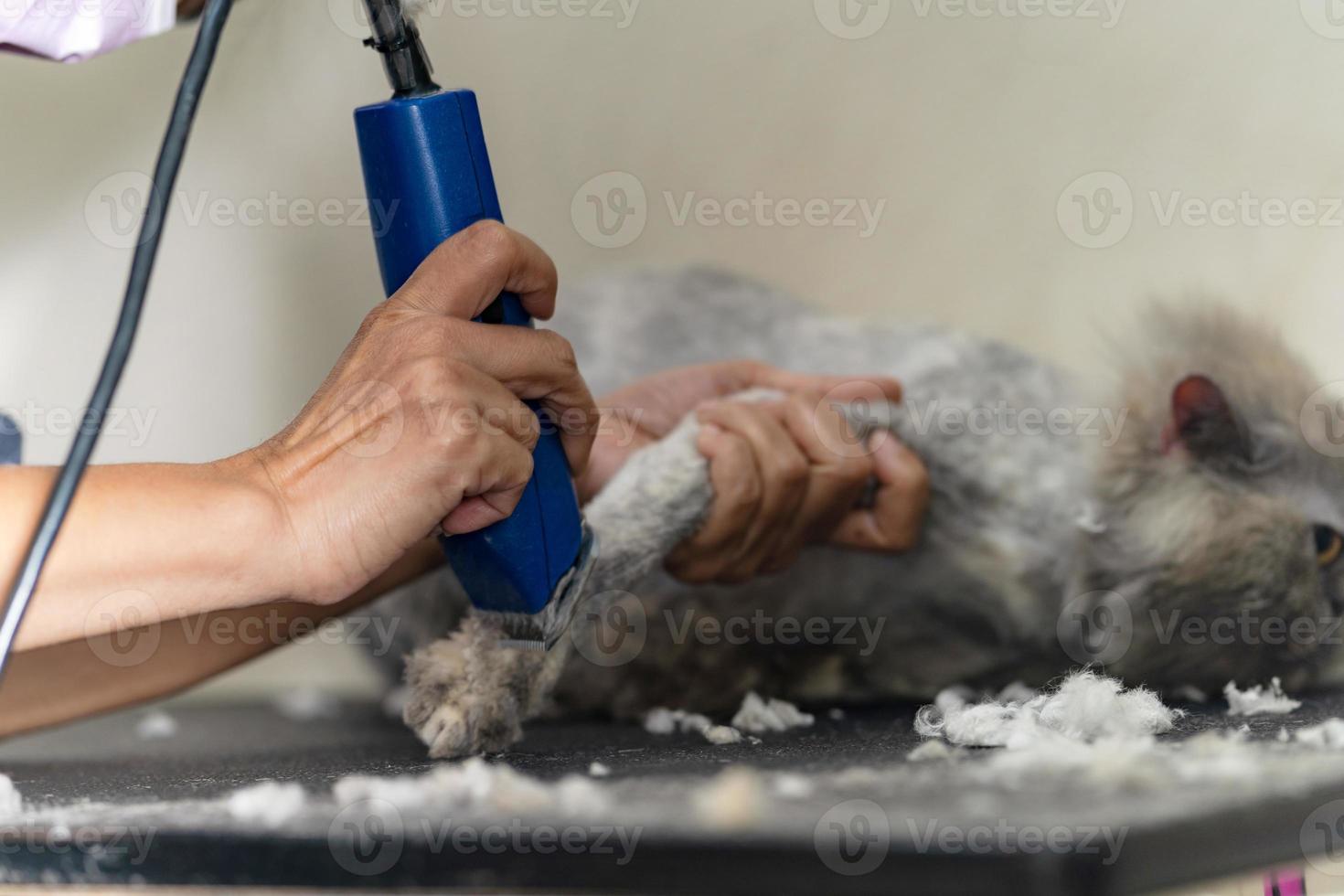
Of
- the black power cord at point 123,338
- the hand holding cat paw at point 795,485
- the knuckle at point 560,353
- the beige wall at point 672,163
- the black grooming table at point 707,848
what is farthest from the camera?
the beige wall at point 672,163

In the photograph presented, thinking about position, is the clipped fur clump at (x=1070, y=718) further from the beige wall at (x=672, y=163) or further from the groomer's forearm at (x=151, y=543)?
the beige wall at (x=672, y=163)

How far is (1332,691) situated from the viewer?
2.35ft

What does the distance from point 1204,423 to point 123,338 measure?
74cm

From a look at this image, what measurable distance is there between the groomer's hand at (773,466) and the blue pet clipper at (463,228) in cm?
17

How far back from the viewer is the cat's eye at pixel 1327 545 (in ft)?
2.56

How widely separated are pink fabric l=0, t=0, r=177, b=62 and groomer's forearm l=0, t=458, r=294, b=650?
261 mm

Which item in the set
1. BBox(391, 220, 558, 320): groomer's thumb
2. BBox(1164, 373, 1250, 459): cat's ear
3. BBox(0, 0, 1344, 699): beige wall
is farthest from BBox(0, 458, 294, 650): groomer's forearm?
BBox(1164, 373, 1250, 459): cat's ear

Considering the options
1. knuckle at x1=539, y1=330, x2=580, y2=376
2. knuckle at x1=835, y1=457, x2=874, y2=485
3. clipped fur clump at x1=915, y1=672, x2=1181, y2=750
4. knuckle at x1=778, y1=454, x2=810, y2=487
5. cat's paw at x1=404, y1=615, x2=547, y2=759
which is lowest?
clipped fur clump at x1=915, y1=672, x2=1181, y2=750

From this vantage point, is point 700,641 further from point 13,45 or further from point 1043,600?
point 13,45

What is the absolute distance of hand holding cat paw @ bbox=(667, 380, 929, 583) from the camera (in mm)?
762

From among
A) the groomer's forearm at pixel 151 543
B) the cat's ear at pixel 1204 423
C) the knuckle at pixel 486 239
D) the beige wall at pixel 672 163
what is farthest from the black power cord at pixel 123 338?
the cat's ear at pixel 1204 423

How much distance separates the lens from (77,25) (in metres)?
0.62

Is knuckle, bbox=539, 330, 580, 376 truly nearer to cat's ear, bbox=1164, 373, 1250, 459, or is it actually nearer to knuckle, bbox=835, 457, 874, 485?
knuckle, bbox=835, 457, 874, 485

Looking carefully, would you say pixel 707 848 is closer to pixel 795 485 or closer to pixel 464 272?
pixel 464 272
